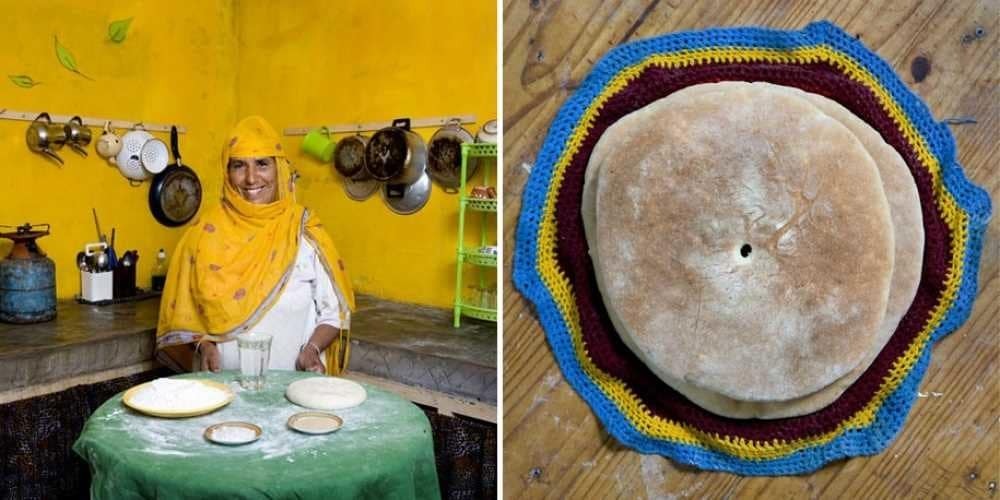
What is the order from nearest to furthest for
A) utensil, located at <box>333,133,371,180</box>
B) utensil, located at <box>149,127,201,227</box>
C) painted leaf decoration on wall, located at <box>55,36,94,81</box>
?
painted leaf decoration on wall, located at <box>55,36,94,81</box> → utensil, located at <box>333,133,371,180</box> → utensil, located at <box>149,127,201,227</box>

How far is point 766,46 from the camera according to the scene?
672 mm

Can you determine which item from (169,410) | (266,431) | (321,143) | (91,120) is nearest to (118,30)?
(91,120)

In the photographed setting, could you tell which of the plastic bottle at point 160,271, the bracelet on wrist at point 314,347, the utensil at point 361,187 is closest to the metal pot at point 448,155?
the utensil at point 361,187

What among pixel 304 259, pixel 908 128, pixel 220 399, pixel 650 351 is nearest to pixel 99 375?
pixel 304 259

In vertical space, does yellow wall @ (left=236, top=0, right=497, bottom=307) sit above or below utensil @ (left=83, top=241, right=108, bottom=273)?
above

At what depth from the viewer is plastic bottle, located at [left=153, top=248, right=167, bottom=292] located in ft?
10.8

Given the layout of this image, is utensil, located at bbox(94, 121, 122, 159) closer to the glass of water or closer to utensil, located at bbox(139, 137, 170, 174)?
utensil, located at bbox(139, 137, 170, 174)

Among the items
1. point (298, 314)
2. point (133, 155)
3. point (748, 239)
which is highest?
point (133, 155)

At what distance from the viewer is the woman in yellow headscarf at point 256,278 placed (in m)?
2.08

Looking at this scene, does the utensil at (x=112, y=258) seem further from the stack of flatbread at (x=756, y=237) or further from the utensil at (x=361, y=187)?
the stack of flatbread at (x=756, y=237)

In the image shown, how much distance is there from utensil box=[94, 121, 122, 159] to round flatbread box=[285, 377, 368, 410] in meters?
1.98

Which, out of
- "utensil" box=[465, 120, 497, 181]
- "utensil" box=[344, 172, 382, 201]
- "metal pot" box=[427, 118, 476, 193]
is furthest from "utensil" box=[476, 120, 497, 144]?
"utensil" box=[344, 172, 382, 201]

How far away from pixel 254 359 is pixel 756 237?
1.25 meters

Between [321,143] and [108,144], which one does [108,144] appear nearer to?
[108,144]
